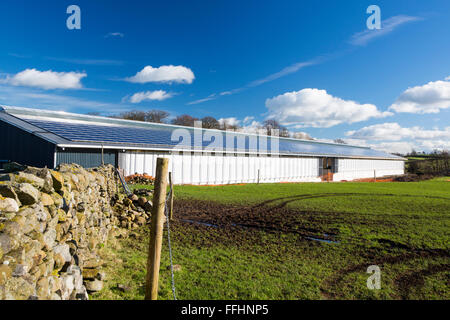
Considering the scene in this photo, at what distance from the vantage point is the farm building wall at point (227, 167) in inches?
841

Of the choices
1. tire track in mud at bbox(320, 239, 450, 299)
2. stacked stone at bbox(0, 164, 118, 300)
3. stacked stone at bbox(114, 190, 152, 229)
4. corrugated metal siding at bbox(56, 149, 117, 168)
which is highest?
corrugated metal siding at bbox(56, 149, 117, 168)

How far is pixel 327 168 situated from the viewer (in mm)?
39656

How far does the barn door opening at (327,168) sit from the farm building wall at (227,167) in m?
0.80

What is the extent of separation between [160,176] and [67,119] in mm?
24912

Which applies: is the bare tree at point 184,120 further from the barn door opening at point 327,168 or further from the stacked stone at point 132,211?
the stacked stone at point 132,211

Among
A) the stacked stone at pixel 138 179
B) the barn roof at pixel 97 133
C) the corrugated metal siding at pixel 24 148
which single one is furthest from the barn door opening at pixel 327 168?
the corrugated metal siding at pixel 24 148

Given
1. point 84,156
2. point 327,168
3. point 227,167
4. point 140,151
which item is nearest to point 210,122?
point 327,168

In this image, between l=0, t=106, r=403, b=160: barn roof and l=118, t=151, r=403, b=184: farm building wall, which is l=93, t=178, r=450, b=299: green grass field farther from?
l=118, t=151, r=403, b=184: farm building wall

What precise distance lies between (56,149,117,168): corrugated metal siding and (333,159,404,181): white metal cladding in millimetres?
31343

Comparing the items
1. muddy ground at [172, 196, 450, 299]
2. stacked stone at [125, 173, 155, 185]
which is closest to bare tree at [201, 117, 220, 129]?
stacked stone at [125, 173, 155, 185]

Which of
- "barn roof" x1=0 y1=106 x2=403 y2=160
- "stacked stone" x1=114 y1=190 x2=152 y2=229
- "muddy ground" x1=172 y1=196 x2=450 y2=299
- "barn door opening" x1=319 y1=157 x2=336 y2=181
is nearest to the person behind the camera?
"muddy ground" x1=172 y1=196 x2=450 y2=299

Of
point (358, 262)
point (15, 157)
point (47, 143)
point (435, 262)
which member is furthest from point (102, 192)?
point (15, 157)

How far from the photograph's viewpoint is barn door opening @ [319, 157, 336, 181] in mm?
37912
